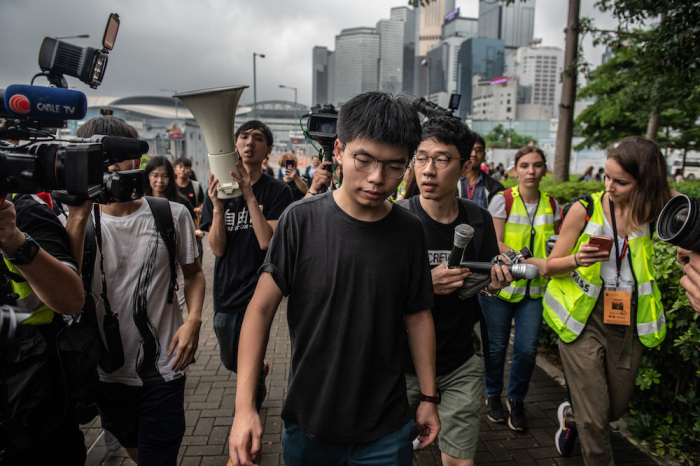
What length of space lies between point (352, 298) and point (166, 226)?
1.27 metres

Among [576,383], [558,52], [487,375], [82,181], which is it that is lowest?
[487,375]

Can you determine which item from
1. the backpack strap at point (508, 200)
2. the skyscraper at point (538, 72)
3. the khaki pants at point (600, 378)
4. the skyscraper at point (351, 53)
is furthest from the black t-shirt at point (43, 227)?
the skyscraper at point (538, 72)

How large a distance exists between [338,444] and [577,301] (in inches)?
71.2

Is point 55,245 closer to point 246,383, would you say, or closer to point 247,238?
point 246,383

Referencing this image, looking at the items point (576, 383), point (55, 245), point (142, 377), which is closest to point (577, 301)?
point (576, 383)

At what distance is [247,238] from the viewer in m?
3.39

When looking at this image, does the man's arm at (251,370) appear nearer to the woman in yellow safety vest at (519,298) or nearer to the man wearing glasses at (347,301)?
the man wearing glasses at (347,301)

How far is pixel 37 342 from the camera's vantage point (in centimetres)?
168

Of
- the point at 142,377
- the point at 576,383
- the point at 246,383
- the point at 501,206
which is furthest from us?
the point at 501,206

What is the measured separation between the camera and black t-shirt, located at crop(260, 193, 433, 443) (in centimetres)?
173

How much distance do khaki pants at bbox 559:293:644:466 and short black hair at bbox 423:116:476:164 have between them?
1239mm

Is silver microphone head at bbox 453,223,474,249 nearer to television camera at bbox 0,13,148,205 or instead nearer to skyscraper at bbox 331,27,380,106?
television camera at bbox 0,13,148,205

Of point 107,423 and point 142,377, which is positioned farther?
point 107,423

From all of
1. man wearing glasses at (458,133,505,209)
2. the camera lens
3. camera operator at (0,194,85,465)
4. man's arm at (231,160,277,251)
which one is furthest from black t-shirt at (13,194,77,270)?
man wearing glasses at (458,133,505,209)
